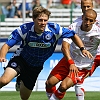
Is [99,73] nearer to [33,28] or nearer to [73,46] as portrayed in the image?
[73,46]

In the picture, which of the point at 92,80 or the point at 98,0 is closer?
the point at 92,80

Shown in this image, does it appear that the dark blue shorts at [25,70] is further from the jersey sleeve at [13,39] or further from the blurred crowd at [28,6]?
the blurred crowd at [28,6]

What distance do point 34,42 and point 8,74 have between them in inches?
27.7

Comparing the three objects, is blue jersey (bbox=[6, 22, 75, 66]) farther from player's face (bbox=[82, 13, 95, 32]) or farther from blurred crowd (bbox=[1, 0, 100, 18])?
blurred crowd (bbox=[1, 0, 100, 18])

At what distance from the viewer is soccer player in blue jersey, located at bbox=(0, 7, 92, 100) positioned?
798 centimetres

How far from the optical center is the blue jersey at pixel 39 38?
806cm

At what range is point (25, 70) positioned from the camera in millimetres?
8688

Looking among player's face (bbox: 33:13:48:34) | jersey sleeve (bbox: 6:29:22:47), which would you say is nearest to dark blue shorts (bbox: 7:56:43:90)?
jersey sleeve (bbox: 6:29:22:47)

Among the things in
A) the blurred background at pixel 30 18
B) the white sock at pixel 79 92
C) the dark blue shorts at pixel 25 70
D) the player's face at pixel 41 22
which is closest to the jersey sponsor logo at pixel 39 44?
the player's face at pixel 41 22

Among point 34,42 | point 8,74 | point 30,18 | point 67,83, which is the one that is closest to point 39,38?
point 34,42

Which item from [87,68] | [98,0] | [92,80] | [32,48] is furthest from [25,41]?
[98,0]

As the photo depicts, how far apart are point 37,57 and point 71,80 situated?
76 cm

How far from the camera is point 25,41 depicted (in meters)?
8.25

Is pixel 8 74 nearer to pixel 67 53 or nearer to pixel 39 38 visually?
pixel 39 38
